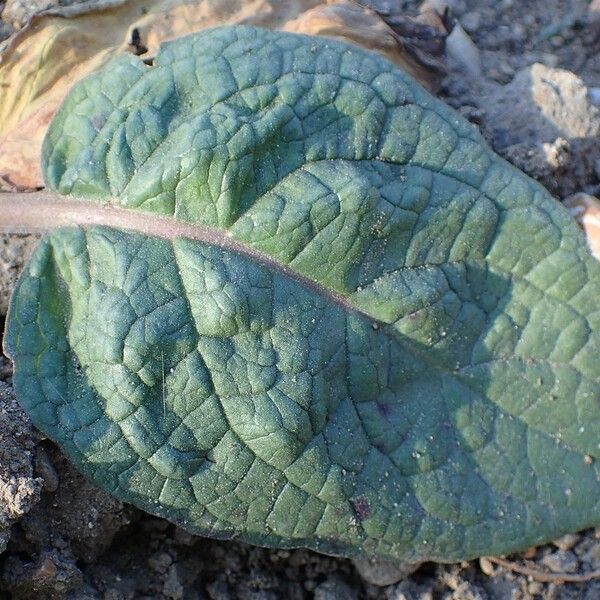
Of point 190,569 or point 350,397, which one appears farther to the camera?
point 190,569

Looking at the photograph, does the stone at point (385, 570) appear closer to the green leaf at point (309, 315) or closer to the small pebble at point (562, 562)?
the green leaf at point (309, 315)

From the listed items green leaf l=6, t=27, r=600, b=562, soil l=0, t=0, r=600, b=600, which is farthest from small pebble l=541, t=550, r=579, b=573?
green leaf l=6, t=27, r=600, b=562

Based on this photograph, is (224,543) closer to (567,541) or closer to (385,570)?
(385,570)

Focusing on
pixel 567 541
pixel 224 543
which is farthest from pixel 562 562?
pixel 224 543

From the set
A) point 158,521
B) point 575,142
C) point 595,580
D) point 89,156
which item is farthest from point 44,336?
point 575,142

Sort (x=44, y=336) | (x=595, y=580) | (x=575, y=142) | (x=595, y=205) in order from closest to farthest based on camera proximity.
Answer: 1. (x=44, y=336)
2. (x=595, y=580)
3. (x=595, y=205)
4. (x=575, y=142)

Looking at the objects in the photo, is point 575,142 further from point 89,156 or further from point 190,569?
point 190,569

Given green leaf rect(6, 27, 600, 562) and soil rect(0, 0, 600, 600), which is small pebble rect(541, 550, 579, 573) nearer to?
soil rect(0, 0, 600, 600)
